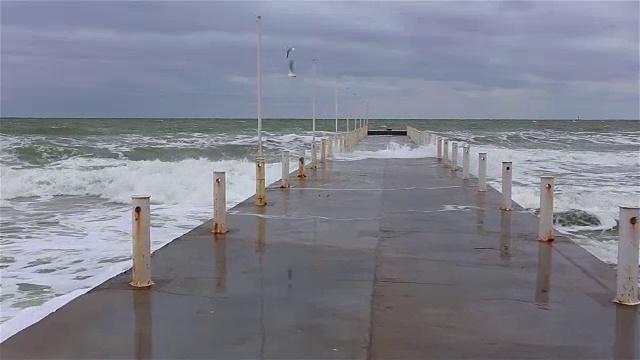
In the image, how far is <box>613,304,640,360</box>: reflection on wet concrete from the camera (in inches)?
196

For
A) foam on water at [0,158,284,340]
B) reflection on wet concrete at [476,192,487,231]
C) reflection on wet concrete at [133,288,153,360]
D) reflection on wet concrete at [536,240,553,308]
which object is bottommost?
foam on water at [0,158,284,340]

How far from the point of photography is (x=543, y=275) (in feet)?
24.1

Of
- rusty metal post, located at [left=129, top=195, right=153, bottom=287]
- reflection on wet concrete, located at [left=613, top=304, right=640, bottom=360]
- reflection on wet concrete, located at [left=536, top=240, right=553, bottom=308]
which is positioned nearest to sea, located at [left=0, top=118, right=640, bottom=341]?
rusty metal post, located at [left=129, top=195, right=153, bottom=287]

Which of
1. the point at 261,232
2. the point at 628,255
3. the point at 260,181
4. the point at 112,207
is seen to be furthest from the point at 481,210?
the point at 112,207

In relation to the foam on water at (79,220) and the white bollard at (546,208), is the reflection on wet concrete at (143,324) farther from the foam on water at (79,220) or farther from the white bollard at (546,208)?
the white bollard at (546,208)

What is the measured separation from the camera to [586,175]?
28.9m

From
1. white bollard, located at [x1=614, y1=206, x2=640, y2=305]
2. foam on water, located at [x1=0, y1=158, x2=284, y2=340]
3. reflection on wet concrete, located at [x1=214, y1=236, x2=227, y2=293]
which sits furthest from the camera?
foam on water, located at [x1=0, y1=158, x2=284, y2=340]

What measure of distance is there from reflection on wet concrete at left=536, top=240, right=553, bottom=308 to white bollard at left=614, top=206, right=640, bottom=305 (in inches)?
26.1

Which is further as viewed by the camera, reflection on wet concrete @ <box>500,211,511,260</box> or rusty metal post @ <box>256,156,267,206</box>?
rusty metal post @ <box>256,156,267,206</box>

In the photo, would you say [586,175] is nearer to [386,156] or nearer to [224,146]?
[386,156]

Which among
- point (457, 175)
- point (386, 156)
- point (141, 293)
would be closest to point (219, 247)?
point (141, 293)

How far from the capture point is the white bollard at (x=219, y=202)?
9.46 metres

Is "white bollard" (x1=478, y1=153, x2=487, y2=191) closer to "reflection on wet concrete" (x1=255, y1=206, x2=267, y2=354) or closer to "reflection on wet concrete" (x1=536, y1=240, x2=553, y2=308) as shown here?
"reflection on wet concrete" (x1=255, y1=206, x2=267, y2=354)

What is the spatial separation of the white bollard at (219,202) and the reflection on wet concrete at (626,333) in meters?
5.24
